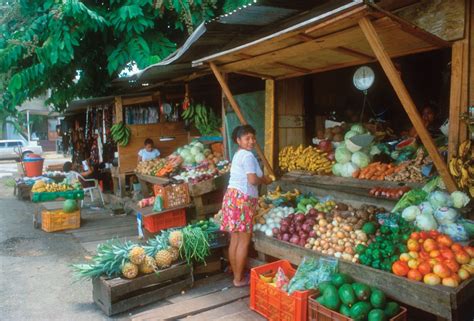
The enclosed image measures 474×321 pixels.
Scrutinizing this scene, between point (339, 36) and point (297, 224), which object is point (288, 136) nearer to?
point (297, 224)

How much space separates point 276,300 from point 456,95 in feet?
9.67

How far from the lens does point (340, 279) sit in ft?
12.3

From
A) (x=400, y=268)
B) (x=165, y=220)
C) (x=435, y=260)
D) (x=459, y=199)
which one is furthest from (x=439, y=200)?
(x=165, y=220)

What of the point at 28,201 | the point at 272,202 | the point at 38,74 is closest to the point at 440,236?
the point at 272,202

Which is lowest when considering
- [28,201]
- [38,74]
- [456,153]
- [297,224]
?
[28,201]

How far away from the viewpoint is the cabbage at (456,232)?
3.82 m

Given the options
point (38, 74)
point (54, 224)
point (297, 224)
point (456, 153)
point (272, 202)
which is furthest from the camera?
point (38, 74)

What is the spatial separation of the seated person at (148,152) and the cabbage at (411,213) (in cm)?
706

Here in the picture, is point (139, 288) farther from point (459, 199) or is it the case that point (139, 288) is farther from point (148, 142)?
point (148, 142)

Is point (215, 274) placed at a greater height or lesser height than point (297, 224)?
lesser

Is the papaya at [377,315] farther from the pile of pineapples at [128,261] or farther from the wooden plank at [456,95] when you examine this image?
the pile of pineapples at [128,261]

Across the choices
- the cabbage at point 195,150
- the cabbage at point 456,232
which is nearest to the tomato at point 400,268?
the cabbage at point 456,232

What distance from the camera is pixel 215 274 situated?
5.40m

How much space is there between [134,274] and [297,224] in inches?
78.1
